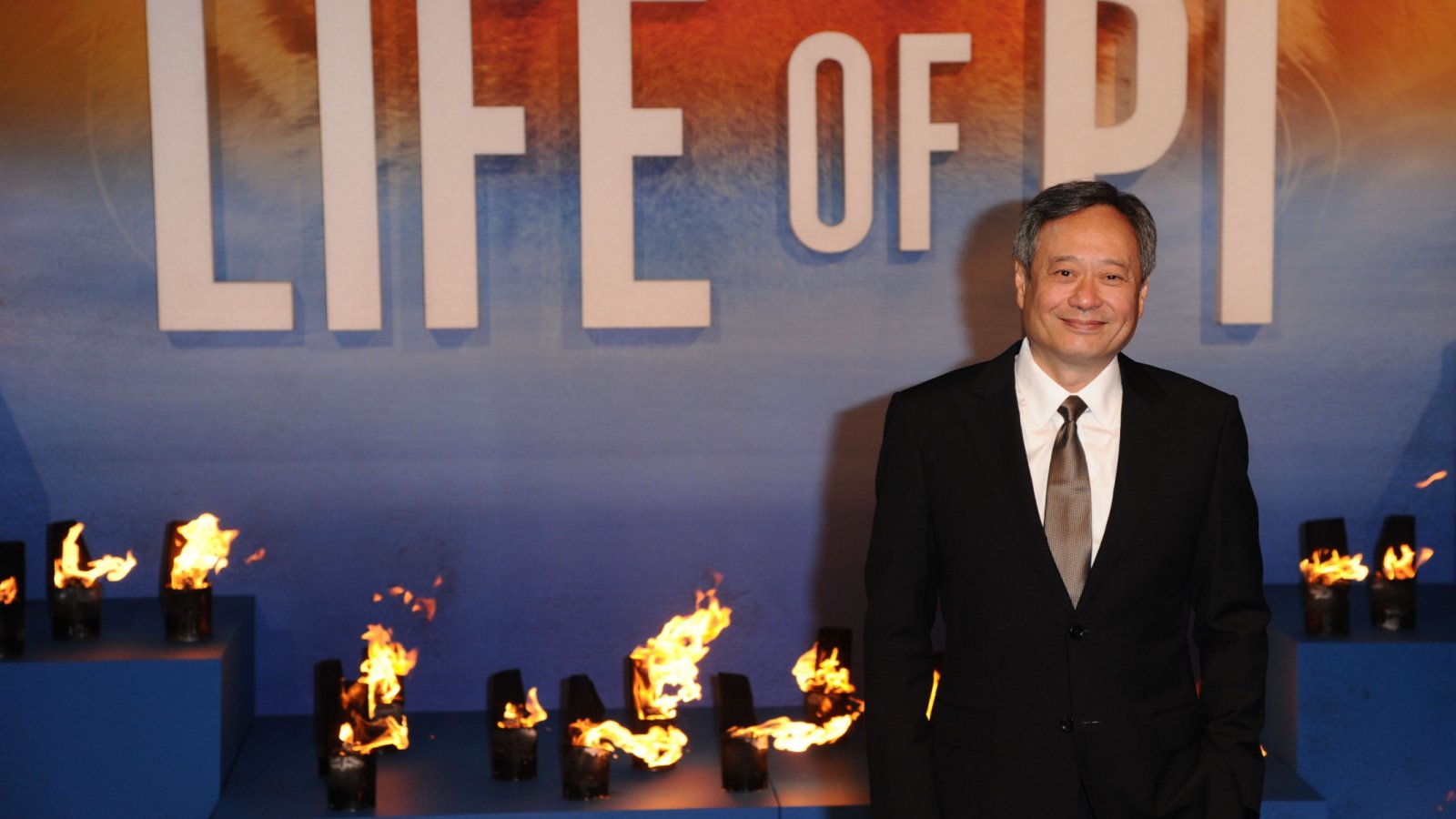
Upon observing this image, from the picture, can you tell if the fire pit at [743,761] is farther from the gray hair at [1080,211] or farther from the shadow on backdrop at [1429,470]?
the shadow on backdrop at [1429,470]

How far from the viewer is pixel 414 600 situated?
13.1 feet

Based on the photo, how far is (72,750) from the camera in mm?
3365

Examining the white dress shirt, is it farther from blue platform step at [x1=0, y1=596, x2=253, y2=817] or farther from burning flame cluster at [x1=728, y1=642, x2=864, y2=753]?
blue platform step at [x1=0, y1=596, x2=253, y2=817]

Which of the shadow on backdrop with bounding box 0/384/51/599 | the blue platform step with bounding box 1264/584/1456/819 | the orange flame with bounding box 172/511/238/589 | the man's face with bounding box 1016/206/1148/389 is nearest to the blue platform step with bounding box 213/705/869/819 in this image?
the orange flame with bounding box 172/511/238/589

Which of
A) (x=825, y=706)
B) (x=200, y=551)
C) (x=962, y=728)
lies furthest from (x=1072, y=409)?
(x=200, y=551)

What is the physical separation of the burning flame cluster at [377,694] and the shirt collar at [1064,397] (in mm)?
1899

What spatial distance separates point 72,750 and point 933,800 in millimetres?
2320

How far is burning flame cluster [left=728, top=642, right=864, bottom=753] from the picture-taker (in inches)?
142

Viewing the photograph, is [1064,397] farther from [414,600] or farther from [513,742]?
A: [414,600]

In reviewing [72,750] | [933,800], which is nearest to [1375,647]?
[933,800]

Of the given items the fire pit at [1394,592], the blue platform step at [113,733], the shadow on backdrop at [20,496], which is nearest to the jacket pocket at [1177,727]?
the fire pit at [1394,592]

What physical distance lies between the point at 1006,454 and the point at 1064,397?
0.42ft

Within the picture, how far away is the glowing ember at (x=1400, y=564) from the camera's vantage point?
3.64 meters

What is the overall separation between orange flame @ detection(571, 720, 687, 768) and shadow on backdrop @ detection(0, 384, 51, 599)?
1.68m
